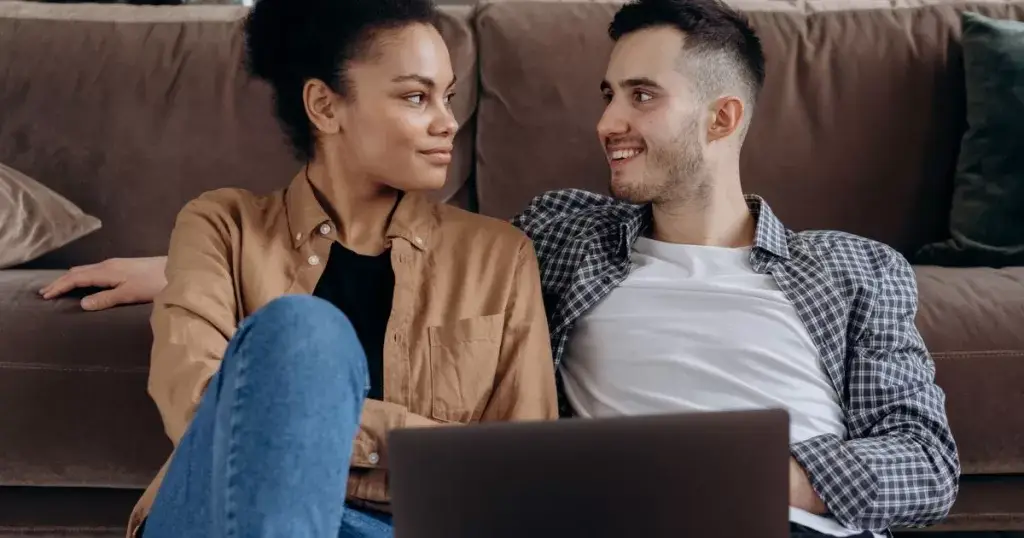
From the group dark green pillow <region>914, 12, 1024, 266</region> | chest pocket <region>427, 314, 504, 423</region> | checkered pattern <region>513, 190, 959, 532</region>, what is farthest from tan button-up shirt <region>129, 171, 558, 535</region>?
dark green pillow <region>914, 12, 1024, 266</region>

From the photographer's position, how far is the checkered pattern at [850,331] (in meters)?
0.99

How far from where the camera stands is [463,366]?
1.02 m

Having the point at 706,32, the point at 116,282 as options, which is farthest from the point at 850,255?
the point at 116,282

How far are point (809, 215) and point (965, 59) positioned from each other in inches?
14.7

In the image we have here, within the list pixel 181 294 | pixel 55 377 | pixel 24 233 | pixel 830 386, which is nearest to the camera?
pixel 181 294

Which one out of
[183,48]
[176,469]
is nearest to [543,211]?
[176,469]

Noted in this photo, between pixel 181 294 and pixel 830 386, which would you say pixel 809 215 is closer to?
pixel 830 386

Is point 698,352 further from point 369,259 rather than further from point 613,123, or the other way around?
point 369,259

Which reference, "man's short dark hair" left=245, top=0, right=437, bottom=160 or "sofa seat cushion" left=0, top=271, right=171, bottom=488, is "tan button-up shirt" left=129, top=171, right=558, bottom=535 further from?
"sofa seat cushion" left=0, top=271, right=171, bottom=488

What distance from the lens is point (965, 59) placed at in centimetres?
151

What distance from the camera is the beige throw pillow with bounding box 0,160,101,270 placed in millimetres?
1439

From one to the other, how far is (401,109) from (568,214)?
33 centimetres

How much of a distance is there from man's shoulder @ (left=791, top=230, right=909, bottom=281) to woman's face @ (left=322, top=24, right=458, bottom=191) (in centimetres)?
51

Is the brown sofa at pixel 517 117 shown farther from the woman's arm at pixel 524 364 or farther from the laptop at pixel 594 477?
the laptop at pixel 594 477
